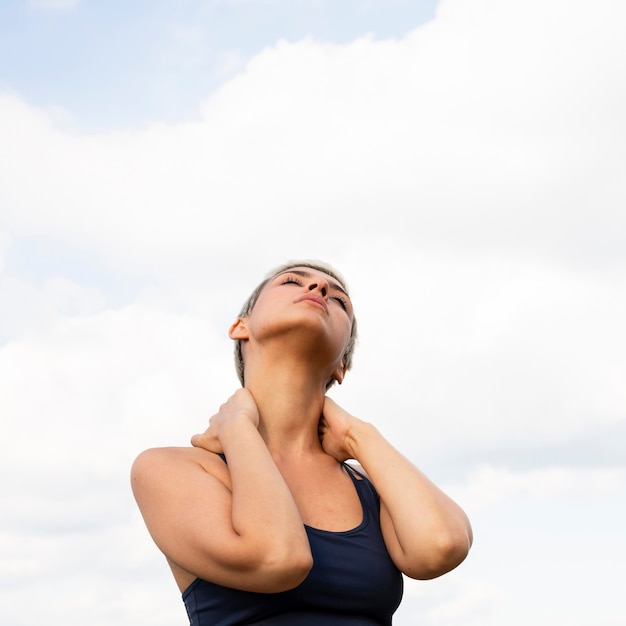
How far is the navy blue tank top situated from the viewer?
11.2 feet

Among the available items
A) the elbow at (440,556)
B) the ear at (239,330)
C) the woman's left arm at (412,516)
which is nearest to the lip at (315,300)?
the ear at (239,330)

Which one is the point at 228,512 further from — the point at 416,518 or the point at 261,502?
Answer: the point at 416,518

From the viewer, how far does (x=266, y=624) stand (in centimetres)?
338

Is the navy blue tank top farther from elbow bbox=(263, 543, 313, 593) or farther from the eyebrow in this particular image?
the eyebrow

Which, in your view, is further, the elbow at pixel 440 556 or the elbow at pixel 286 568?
the elbow at pixel 440 556

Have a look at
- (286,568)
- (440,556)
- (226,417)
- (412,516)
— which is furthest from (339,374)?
(286,568)

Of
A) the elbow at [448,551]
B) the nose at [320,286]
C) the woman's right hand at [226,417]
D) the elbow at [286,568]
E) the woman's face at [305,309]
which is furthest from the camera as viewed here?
the nose at [320,286]

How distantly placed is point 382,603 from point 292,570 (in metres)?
0.66

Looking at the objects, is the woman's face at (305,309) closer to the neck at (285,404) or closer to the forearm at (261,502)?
the neck at (285,404)

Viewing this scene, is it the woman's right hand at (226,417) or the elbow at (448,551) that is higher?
the woman's right hand at (226,417)

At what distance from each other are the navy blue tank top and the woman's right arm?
16 cm

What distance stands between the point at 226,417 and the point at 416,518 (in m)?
0.98

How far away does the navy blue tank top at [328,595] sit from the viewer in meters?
3.41

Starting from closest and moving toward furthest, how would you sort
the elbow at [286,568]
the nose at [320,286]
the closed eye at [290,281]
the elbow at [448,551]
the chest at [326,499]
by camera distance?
the elbow at [286,568], the elbow at [448,551], the chest at [326,499], the nose at [320,286], the closed eye at [290,281]
